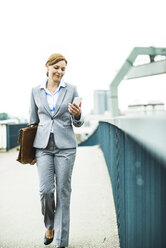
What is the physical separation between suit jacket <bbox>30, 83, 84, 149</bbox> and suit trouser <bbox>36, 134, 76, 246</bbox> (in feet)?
0.23

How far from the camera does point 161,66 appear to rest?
1192 inches

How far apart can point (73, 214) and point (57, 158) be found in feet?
4.55

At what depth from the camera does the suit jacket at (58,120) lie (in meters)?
2.78

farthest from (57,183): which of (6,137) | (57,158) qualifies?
(6,137)

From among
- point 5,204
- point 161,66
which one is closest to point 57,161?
point 5,204

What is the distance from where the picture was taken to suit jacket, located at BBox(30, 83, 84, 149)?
9.13 feet

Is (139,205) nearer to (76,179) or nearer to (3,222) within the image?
(3,222)

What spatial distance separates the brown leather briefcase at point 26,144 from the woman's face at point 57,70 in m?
0.60

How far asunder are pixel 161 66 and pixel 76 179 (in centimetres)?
2711

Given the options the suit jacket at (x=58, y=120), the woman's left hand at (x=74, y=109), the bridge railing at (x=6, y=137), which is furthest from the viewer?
the bridge railing at (x=6, y=137)

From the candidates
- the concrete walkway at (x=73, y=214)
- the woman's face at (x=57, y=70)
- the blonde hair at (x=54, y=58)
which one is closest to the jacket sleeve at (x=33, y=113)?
the woman's face at (x=57, y=70)

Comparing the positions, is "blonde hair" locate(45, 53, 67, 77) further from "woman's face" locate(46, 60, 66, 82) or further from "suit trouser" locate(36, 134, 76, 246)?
"suit trouser" locate(36, 134, 76, 246)

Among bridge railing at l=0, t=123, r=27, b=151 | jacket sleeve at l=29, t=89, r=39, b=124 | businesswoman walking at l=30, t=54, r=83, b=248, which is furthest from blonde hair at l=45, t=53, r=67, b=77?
bridge railing at l=0, t=123, r=27, b=151

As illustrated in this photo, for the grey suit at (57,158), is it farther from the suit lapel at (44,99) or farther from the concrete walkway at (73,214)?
the concrete walkway at (73,214)
